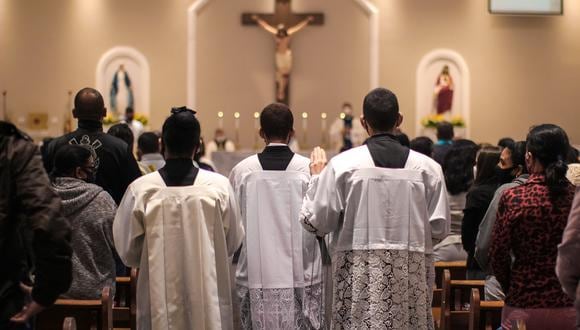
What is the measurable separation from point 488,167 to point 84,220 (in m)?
2.40

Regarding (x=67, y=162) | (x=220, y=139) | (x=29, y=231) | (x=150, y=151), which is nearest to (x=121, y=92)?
(x=220, y=139)

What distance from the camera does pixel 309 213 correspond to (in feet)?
13.9

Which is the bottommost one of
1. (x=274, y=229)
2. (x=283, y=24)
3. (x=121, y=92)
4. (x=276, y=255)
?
(x=276, y=255)

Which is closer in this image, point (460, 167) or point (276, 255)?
point (276, 255)

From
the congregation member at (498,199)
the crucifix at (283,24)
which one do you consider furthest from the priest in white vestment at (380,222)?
the crucifix at (283,24)

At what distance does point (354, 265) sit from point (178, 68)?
40.6ft

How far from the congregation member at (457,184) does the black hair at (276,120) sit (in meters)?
1.90

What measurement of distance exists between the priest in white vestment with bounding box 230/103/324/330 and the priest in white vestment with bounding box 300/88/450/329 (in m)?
0.83

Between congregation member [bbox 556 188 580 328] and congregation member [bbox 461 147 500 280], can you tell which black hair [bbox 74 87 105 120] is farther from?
congregation member [bbox 556 188 580 328]

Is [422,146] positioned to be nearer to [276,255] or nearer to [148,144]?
[148,144]

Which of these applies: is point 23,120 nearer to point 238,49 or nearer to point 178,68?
point 178,68

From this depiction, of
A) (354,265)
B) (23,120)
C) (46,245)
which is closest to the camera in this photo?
(46,245)

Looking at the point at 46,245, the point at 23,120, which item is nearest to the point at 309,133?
the point at 23,120

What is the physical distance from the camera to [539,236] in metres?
3.82
